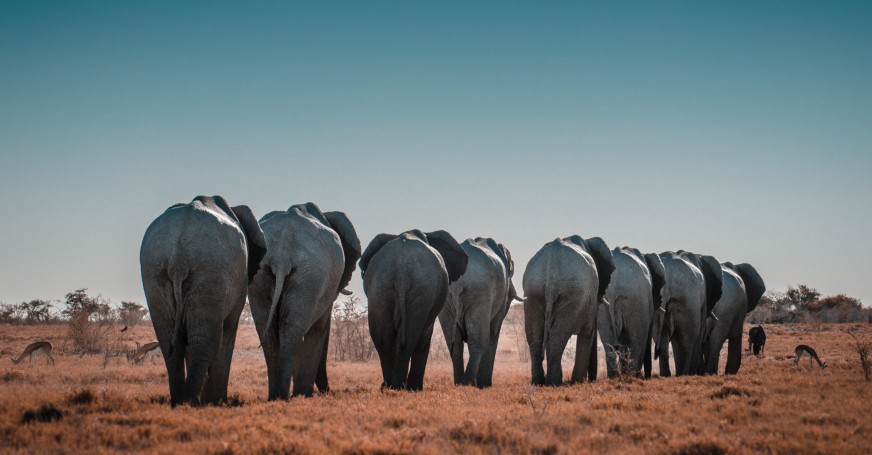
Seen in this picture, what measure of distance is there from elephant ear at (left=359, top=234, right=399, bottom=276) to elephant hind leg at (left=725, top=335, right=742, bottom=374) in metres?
13.0

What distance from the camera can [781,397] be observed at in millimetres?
10836

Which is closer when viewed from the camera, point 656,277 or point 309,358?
point 309,358

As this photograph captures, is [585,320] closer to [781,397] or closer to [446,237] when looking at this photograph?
[446,237]

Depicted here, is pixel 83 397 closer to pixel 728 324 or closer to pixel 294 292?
pixel 294 292

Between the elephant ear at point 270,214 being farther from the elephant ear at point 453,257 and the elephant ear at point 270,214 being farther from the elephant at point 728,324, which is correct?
the elephant at point 728,324

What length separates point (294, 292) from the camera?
11.9 meters

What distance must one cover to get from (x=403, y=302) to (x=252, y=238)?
3.17 metres

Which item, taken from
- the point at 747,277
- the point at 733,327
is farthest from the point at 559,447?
the point at 747,277

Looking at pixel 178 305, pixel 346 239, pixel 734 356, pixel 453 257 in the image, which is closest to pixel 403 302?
pixel 346 239

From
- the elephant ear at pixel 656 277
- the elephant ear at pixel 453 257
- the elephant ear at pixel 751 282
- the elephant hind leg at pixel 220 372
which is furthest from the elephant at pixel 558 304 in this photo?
the elephant ear at pixel 751 282

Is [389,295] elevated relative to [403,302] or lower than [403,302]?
elevated

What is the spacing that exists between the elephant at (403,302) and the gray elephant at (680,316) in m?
9.26

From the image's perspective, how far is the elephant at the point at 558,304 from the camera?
1546 centimetres

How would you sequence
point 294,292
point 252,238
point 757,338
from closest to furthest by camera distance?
point 252,238, point 294,292, point 757,338
